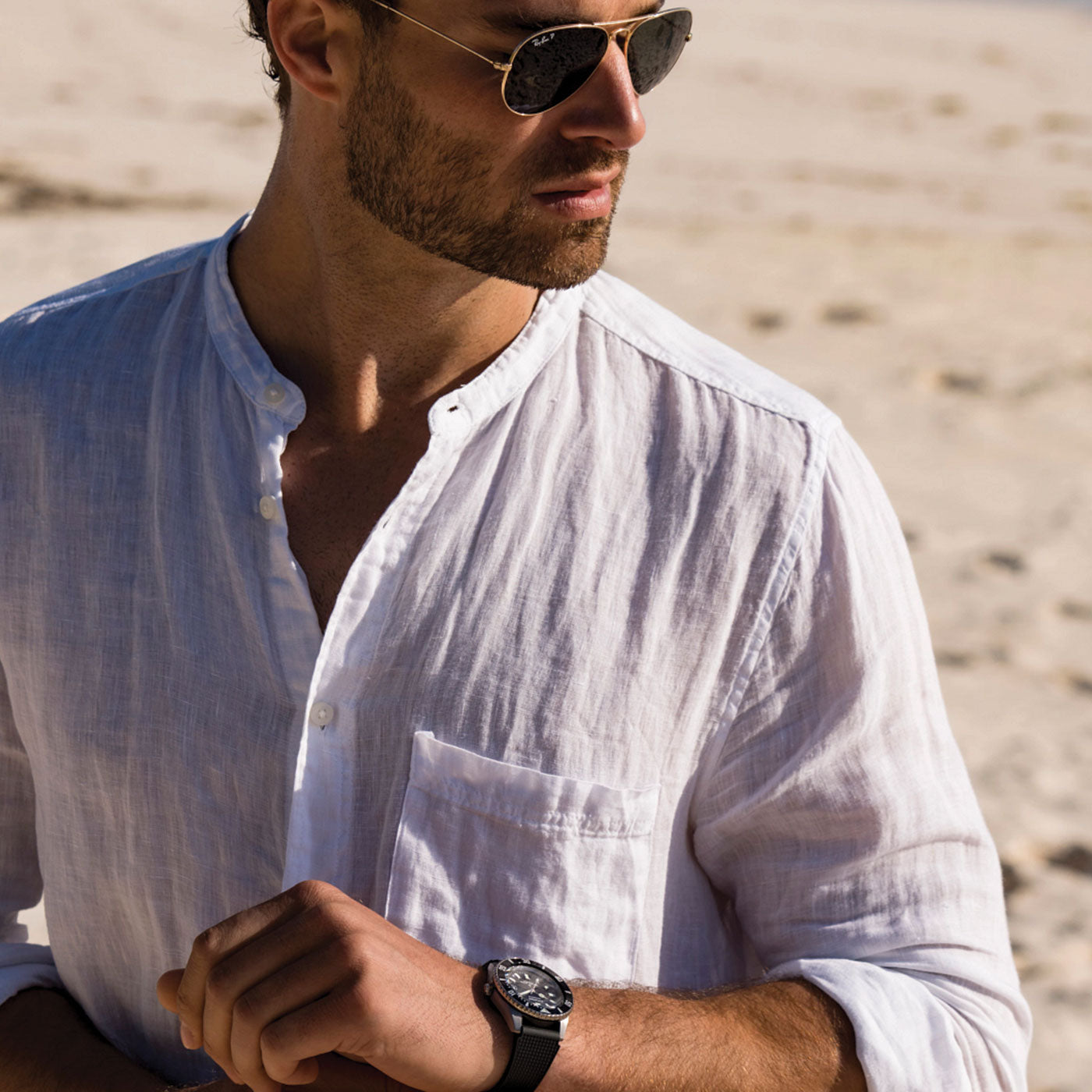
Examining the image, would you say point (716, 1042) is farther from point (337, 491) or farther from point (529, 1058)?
point (337, 491)

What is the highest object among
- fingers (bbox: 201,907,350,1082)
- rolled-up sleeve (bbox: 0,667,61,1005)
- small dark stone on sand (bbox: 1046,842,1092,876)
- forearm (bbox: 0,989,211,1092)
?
fingers (bbox: 201,907,350,1082)

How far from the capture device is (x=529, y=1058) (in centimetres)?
144

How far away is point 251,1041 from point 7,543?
2.25ft

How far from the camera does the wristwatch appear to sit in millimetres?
1432

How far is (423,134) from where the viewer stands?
1.74 metres

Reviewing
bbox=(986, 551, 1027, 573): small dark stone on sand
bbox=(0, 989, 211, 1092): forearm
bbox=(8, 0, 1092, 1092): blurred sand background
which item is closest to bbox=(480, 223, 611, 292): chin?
bbox=(0, 989, 211, 1092): forearm

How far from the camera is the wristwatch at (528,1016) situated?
1432mm

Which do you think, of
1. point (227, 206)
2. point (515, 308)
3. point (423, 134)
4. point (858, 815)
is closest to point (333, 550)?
point (515, 308)

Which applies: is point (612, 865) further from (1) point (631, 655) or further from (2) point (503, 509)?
(2) point (503, 509)

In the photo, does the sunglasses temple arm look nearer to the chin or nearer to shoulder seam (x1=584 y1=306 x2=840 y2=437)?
the chin

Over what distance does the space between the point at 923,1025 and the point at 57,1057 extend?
947mm

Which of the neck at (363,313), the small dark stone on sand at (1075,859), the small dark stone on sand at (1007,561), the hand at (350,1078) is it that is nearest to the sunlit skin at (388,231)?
the neck at (363,313)

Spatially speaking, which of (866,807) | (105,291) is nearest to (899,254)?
(105,291)

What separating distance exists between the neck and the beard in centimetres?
5
